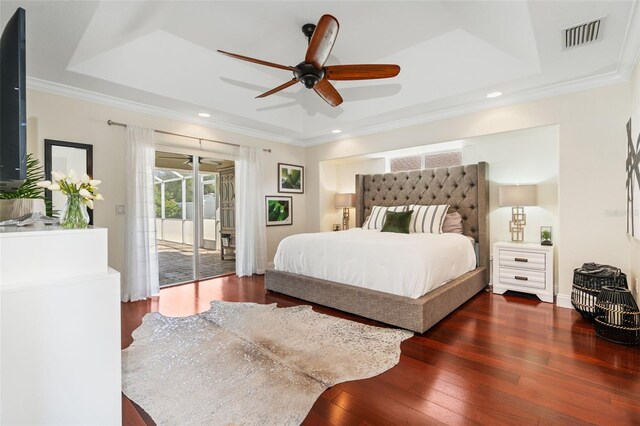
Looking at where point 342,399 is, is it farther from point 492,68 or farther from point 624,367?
point 492,68

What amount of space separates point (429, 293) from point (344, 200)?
10.3ft

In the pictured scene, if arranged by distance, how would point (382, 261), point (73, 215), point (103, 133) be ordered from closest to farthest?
point (73, 215) → point (382, 261) → point (103, 133)

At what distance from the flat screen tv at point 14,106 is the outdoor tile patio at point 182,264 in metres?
3.25

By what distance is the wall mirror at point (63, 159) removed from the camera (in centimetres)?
323

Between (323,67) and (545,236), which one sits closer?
(323,67)

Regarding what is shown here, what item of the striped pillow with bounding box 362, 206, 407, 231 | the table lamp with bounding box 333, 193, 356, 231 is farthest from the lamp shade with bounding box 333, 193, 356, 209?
the striped pillow with bounding box 362, 206, 407, 231

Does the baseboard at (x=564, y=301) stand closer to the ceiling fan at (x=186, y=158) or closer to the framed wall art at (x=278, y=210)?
the framed wall art at (x=278, y=210)

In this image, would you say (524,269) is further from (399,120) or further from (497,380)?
(399,120)

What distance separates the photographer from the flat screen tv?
138 centimetres

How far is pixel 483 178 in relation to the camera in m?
4.23

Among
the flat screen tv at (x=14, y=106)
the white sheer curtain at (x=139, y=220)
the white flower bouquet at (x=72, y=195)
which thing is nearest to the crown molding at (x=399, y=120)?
the white sheer curtain at (x=139, y=220)

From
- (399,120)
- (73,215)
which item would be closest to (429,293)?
(73,215)

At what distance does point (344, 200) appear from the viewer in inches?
227

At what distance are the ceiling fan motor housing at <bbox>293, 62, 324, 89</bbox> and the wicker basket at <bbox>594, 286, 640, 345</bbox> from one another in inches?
119
